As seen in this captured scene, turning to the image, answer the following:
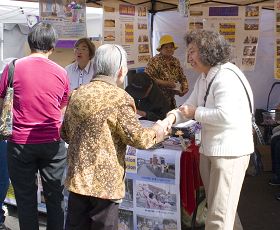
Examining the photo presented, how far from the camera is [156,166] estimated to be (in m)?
3.17

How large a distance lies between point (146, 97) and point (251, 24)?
2233 millimetres

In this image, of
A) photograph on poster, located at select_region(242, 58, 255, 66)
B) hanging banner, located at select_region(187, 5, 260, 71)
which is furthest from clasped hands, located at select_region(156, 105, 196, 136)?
photograph on poster, located at select_region(242, 58, 255, 66)

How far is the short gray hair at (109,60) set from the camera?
6.92ft

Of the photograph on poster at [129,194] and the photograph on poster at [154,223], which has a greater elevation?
the photograph on poster at [129,194]

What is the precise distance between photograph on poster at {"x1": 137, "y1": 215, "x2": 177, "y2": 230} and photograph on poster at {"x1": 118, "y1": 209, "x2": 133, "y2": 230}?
2.7 inches

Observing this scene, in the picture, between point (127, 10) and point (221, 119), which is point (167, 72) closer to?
point (127, 10)

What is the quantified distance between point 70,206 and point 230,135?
101cm

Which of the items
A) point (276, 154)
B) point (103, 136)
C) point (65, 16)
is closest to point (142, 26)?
point (65, 16)

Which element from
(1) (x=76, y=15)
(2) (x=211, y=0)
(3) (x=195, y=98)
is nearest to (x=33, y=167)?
(3) (x=195, y=98)

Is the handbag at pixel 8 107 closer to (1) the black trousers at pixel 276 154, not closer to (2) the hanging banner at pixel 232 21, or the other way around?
(1) the black trousers at pixel 276 154

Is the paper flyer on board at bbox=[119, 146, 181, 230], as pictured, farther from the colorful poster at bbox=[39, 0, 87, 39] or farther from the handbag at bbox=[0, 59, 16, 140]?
the colorful poster at bbox=[39, 0, 87, 39]

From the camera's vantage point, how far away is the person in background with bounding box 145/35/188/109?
5.15 metres

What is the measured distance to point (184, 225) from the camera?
132 inches

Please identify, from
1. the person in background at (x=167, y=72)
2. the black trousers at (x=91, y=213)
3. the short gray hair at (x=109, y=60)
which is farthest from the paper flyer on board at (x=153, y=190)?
the person in background at (x=167, y=72)
